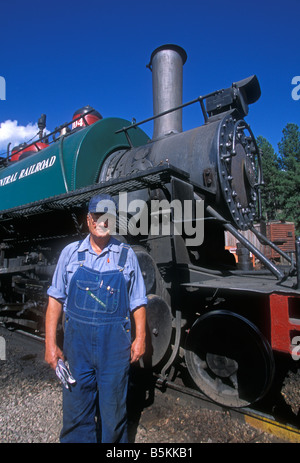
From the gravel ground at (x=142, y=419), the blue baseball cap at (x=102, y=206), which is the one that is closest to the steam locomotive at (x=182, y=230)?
the gravel ground at (x=142, y=419)

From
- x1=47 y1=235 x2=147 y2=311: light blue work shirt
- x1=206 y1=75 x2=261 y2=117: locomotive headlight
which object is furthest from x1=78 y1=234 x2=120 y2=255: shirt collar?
x1=206 y1=75 x2=261 y2=117: locomotive headlight

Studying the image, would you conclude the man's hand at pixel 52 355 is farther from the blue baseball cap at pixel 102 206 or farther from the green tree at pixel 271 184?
the green tree at pixel 271 184

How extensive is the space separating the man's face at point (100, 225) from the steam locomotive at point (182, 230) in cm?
90

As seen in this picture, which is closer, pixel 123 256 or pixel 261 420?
pixel 123 256

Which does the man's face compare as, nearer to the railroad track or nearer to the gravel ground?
the gravel ground

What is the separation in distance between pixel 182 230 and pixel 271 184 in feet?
119

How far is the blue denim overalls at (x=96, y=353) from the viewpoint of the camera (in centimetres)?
205

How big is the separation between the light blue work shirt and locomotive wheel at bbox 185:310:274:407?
1.04 m

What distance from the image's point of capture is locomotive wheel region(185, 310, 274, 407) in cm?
272

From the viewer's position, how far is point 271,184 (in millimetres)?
36406

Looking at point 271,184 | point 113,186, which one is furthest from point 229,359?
point 271,184

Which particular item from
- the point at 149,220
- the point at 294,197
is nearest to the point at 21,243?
the point at 149,220

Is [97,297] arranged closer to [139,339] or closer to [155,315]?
[139,339]

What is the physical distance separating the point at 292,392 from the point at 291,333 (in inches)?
63.1
